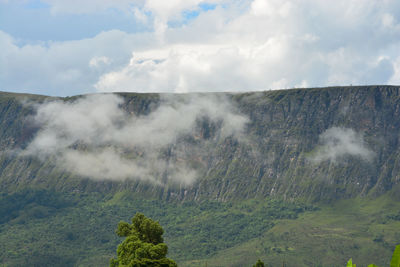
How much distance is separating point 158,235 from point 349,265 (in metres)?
86.0

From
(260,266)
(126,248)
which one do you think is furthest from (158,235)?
(260,266)

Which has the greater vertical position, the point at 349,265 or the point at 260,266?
the point at 349,265

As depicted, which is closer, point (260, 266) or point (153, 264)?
point (153, 264)

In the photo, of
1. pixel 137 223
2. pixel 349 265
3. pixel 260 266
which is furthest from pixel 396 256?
pixel 137 223

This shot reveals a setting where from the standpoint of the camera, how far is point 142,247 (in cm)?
9844

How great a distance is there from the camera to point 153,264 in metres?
95.2

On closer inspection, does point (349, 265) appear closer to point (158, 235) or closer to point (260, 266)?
point (260, 266)

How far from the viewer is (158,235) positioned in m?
113

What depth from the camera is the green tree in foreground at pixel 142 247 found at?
9556 cm

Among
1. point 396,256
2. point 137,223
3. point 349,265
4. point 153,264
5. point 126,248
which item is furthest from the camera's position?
point 137,223

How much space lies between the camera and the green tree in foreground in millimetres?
95562

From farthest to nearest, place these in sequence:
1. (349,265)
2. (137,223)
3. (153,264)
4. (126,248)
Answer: (137,223)
(126,248)
(153,264)
(349,265)

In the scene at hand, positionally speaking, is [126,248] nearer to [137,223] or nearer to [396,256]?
[137,223]

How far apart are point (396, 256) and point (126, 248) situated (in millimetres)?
78411
